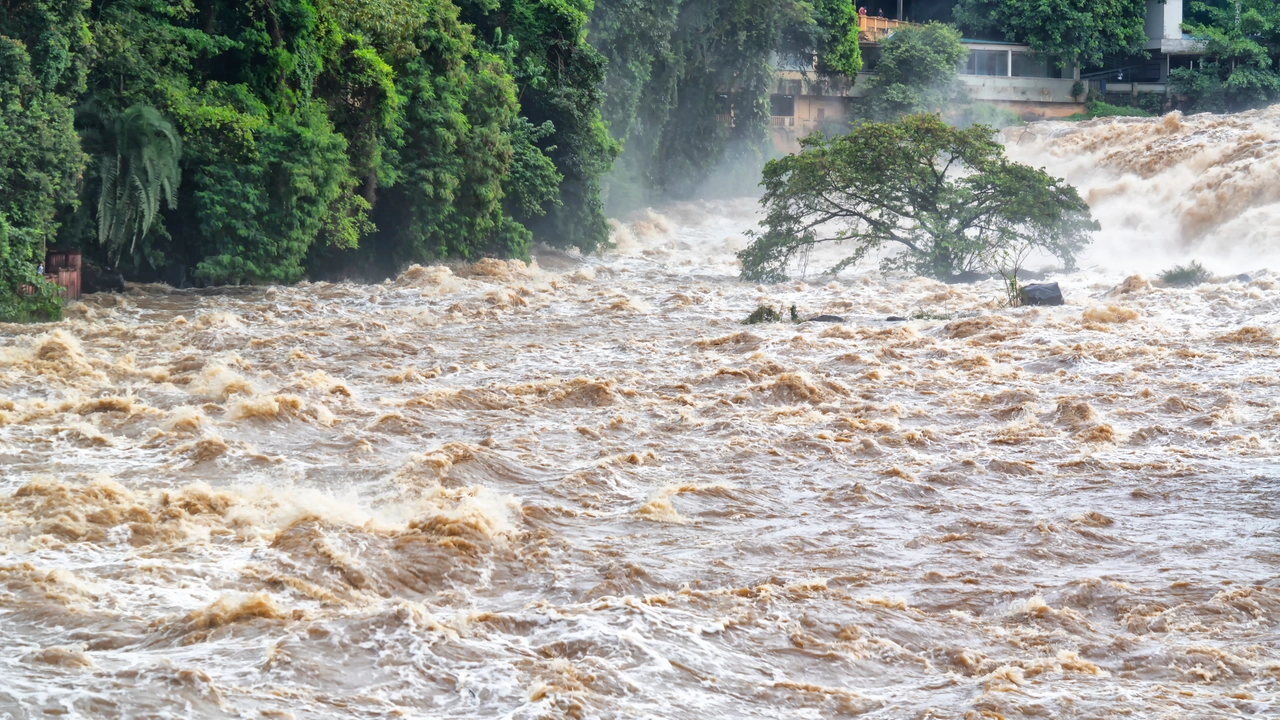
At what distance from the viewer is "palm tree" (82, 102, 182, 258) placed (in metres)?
16.3

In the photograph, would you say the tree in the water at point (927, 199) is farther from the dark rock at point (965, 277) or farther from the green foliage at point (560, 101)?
the green foliage at point (560, 101)

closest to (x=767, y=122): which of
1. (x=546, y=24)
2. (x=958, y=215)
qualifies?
(x=546, y=24)

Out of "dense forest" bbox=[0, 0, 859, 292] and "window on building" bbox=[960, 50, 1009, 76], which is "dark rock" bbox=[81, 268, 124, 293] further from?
"window on building" bbox=[960, 50, 1009, 76]

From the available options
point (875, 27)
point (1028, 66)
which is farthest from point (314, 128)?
point (1028, 66)

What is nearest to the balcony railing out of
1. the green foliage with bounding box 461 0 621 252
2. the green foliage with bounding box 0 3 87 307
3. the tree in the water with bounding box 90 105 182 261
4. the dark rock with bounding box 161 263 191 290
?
the green foliage with bounding box 461 0 621 252

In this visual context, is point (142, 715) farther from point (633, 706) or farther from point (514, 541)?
point (514, 541)

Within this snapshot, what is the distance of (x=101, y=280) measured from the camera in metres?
18.3

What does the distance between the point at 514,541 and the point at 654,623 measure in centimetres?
160

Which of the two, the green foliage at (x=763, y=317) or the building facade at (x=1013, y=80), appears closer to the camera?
→ the green foliage at (x=763, y=317)

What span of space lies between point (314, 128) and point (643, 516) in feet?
40.5

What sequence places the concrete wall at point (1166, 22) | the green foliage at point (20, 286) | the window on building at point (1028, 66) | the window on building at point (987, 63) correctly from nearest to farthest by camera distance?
the green foliage at point (20, 286) → the concrete wall at point (1166, 22) → the window on building at point (987, 63) → the window on building at point (1028, 66)

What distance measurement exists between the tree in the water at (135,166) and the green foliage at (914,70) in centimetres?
2927

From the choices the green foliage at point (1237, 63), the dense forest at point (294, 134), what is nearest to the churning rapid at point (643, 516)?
the dense forest at point (294, 134)

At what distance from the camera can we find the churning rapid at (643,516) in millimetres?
5602
